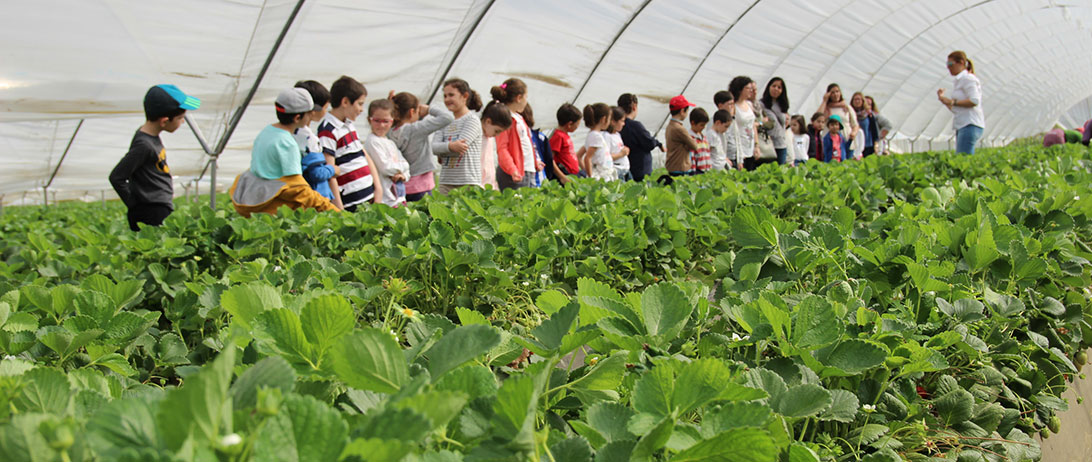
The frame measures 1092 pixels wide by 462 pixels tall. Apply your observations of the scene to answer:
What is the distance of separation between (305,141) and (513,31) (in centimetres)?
575

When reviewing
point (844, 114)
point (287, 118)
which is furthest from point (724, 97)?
point (287, 118)

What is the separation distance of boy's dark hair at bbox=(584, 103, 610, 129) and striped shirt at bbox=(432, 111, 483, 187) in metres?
1.73

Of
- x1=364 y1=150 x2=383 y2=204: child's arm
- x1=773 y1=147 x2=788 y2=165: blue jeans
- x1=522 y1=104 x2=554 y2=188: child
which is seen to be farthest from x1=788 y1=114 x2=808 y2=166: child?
x1=364 y1=150 x2=383 y2=204: child's arm

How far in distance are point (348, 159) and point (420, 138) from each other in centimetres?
114

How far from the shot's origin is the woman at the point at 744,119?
8.45 m

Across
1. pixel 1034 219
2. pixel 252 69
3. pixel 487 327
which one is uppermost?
pixel 487 327

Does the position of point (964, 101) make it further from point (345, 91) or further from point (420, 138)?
point (345, 91)

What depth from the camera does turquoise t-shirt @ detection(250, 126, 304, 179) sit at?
4.04m

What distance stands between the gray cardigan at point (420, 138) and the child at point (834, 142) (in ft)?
24.1

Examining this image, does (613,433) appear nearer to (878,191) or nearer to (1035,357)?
(1035,357)

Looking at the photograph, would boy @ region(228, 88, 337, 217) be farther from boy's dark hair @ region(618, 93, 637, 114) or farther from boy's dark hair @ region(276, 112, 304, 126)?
boy's dark hair @ region(618, 93, 637, 114)

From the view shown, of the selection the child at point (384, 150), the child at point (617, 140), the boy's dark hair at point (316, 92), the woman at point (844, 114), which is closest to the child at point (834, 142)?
the woman at point (844, 114)

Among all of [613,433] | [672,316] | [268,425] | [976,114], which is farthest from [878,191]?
[976,114]

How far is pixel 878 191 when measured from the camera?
383 cm
